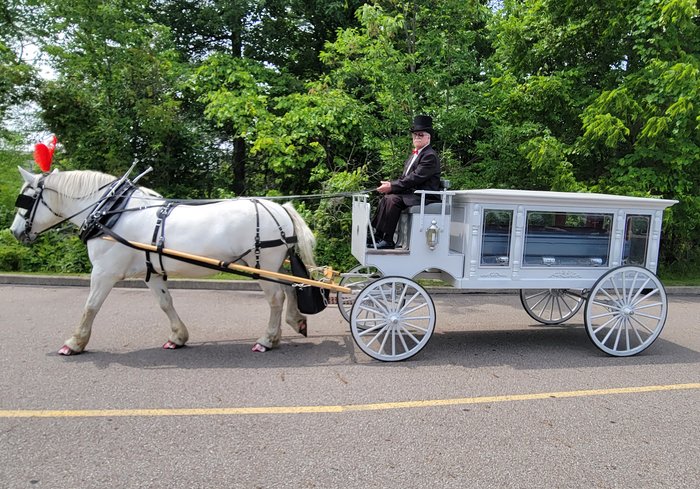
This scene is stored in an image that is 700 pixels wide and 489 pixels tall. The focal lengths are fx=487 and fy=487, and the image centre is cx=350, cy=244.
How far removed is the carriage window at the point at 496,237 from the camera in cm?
507

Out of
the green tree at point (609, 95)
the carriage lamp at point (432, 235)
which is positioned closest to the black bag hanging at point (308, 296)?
the carriage lamp at point (432, 235)

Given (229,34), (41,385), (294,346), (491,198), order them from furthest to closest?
(229,34)
(294,346)
(491,198)
(41,385)

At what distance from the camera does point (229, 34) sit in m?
12.6

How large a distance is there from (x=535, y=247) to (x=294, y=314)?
107 inches

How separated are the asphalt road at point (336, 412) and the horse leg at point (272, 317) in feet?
0.63

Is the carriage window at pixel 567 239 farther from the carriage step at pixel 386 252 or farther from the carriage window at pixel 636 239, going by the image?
the carriage step at pixel 386 252

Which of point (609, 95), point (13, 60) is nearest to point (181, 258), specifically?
point (609, 95)

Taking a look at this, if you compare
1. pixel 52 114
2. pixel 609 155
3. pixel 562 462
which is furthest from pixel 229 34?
pixel 562 462

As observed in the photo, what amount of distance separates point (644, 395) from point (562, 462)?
5.40ft

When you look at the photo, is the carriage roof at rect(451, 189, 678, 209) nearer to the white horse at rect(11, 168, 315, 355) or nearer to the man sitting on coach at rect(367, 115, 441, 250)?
the man sitting on coach at rect(367, 115, 441, 250)

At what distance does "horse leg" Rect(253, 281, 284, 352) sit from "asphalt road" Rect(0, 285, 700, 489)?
7.6 inches

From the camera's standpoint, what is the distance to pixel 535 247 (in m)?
5.21

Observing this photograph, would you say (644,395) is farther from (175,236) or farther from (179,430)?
(175,236)

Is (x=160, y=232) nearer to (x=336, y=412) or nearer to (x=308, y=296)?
(x=308, y=296)
